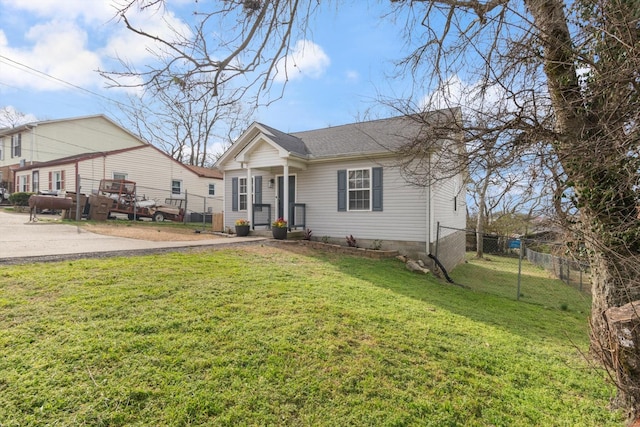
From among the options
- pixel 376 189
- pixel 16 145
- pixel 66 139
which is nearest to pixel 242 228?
pixel 376 189

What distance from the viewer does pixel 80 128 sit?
2233cm

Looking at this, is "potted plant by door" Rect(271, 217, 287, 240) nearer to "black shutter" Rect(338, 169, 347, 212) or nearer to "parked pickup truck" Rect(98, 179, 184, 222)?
"black shutter" Rect(338, 169, 347, 212)

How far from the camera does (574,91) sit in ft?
9.70

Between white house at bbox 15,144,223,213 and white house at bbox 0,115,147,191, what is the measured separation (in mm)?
1438

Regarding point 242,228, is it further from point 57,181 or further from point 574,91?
point 57,181

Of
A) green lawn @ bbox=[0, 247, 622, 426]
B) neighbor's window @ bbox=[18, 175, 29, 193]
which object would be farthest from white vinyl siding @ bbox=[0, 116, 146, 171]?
green lawn @ bbox=[0, 247, 622, 426]

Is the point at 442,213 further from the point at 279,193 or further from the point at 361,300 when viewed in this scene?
the point at 361,300

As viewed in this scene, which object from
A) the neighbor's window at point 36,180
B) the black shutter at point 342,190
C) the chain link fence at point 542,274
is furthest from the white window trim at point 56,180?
→ the chain link fence at point 542,274

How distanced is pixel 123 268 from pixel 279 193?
24.2ft

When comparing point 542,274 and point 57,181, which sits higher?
point 57,181

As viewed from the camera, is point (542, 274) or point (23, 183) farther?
point (23, 183)

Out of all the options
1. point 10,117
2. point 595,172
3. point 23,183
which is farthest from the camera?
point 10,117

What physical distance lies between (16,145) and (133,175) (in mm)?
10724

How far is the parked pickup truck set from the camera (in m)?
15.8
